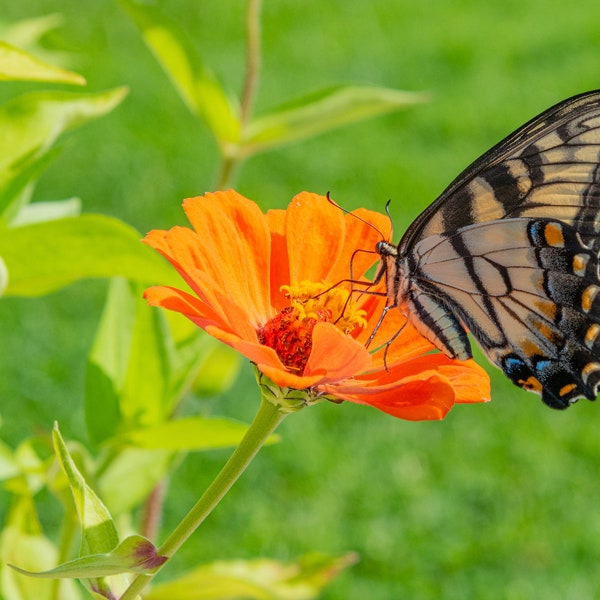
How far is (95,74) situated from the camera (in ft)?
14.3

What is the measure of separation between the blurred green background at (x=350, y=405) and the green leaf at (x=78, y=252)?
47cm

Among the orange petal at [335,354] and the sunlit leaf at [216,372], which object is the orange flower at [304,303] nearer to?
the orange petal at [335,354]

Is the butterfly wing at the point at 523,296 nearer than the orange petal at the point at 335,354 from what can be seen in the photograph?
No

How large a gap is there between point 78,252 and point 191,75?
24.2 inches

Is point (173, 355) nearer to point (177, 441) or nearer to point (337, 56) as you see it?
point (177, 441)

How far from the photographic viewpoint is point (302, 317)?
1.17m

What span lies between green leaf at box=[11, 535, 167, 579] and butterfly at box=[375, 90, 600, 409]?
0.52 metres

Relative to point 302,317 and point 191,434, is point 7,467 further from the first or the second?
point 302,317

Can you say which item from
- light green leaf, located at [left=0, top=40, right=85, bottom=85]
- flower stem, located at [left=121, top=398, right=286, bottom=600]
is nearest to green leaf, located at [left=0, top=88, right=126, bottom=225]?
light green leaf, located at [left=0, top=40, right=85, bottom=85]

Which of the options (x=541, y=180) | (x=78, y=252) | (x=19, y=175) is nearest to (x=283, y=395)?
(x=78, y=252)

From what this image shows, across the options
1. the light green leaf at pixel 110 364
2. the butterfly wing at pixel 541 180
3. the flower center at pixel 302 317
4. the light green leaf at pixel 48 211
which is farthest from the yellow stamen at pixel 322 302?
the light green leaf at pixel 48 211

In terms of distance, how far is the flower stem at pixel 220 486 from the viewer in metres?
0.80

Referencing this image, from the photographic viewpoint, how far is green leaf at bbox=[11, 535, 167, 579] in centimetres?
76

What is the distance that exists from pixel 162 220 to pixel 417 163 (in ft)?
3.82
